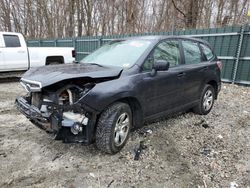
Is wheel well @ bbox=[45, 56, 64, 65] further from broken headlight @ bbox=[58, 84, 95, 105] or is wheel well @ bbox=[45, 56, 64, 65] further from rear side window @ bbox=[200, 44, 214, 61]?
broken headlight @ bbox=[58, 84, 95, 105]

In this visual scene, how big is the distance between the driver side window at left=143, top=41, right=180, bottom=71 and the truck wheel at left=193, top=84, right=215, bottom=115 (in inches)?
48.0

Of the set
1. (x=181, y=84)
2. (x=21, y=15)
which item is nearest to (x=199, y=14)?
(x=181, y=84)

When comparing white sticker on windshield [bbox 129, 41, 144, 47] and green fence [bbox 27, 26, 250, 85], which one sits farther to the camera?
green fence [bbox 27, 26, 250, 85]

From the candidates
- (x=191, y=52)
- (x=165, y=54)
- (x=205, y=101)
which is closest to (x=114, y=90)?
(x=165, y=54)

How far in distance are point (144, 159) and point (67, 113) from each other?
1.30 m

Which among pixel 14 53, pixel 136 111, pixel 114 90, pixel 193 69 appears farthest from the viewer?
pixel 14 53

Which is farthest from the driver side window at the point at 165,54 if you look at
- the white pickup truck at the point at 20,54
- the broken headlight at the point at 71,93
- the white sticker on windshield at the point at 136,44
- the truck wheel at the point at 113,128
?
the white pickup truck at the point at 20,54

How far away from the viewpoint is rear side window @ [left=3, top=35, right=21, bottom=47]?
855 cm

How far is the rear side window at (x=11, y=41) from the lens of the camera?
855 cm

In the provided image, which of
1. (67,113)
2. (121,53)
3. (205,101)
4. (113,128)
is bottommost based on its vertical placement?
(205,101)

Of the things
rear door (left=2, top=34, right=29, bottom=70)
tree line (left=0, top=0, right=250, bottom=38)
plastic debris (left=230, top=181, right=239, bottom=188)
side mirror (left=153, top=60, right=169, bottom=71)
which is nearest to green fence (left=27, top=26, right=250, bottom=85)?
Result: side mirror (left=153, top=60, right=169, bottom=71)

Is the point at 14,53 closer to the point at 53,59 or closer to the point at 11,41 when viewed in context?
the point at 11,41

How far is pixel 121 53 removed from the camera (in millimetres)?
3943

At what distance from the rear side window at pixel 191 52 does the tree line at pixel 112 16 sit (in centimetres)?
1051
